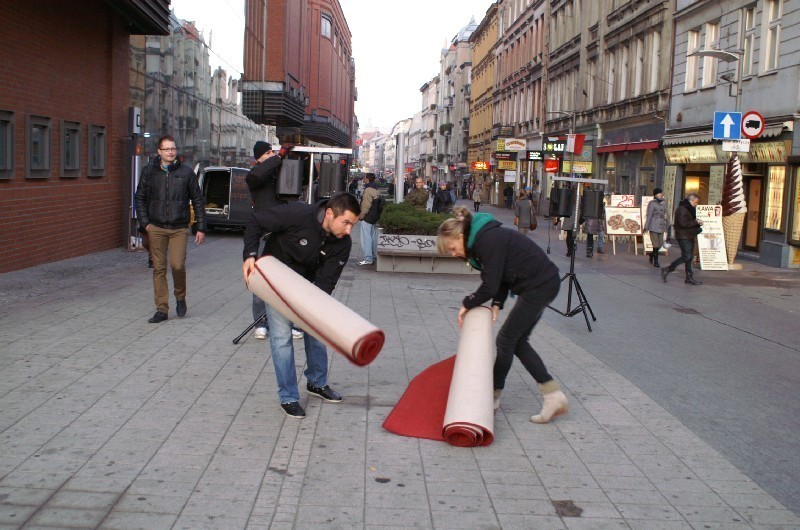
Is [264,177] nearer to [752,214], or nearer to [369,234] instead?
[369,234]

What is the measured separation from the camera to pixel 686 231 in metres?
17.1

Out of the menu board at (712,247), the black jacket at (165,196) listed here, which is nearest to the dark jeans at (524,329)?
the black jacket at (165,196)

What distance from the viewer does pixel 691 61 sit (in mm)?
28156

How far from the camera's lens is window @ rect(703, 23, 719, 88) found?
2681cm

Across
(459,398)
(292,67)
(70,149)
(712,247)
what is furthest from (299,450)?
(292,67)

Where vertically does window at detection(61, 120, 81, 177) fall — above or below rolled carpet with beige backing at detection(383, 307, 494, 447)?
above

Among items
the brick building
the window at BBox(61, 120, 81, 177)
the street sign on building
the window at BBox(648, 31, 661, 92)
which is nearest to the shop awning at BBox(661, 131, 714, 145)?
the window at BBox(648, 31, 661, 92)

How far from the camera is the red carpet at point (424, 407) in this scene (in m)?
5.95

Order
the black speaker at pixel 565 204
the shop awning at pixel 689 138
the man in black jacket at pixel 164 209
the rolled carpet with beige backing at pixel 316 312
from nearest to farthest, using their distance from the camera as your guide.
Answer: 1. the rolled carpet with beige backing at pixel 316 312
2. the man in black jacket at pixel 164 209
3. the black speaker at pixel 565 204
4. the shop awning at pixel 689 138

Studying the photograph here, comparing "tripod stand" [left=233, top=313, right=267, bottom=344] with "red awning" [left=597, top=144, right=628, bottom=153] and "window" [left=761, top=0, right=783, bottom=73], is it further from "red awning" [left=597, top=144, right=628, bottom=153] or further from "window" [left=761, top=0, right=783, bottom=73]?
"red awning" [left=597, top=144, right=628, bottom=153]

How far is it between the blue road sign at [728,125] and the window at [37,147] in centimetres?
1360

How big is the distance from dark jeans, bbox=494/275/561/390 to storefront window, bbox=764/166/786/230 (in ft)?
56.6

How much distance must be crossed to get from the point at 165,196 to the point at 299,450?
15.7 feet

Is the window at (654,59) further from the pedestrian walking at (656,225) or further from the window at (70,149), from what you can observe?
the window at (70,149)
